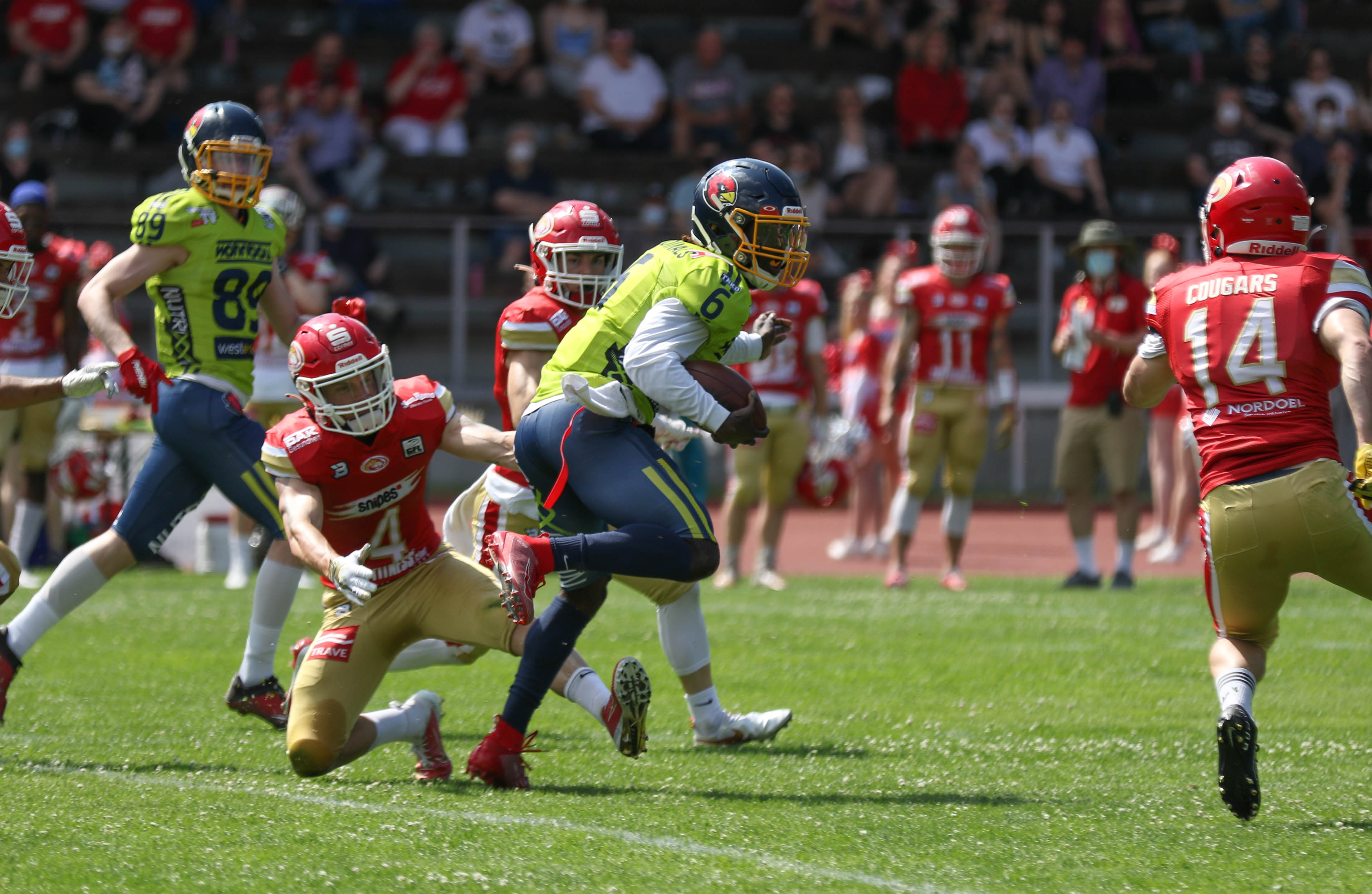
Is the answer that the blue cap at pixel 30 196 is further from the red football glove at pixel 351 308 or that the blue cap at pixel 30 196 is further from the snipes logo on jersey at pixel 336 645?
the snipes logo on jersey at pixel 336 645

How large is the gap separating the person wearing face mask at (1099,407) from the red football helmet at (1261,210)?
5.36 metres

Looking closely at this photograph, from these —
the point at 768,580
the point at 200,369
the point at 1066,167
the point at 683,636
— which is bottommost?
the point at 768,580

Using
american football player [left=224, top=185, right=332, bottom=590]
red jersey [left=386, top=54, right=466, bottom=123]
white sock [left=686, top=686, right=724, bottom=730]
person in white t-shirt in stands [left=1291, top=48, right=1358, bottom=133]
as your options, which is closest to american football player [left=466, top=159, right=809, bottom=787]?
white sock [left=686, top=686, right=724, bottom=730]

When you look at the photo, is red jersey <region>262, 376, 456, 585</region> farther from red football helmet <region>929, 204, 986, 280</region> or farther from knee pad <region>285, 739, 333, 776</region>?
red football helmet <region>929, 204, 986, 280</region>

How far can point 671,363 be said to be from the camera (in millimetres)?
4395

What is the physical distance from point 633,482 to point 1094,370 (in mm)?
6045

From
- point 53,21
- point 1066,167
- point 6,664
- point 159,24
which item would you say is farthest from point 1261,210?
point 53,21

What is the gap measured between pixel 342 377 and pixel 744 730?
1782 millimetres

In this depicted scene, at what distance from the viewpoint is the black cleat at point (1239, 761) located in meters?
4.04

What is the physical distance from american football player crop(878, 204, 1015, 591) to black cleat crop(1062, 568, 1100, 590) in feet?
2.09

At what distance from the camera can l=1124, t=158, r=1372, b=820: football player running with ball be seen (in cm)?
413

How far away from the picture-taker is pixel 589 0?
17.3 m

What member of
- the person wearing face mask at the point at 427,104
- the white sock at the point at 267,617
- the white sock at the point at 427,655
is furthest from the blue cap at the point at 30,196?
the person wearing face mask at the point at 427,104

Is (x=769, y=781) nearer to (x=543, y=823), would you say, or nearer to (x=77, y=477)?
(x=543, y=823)
